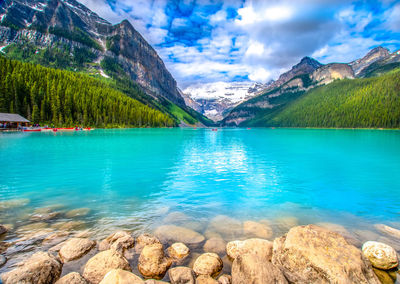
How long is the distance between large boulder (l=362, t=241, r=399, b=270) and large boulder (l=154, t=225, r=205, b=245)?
7792mm

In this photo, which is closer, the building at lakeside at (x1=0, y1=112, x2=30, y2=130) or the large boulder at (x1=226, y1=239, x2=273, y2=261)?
the large boulder at (x1=226, y1=239, x2=273, y2=261)

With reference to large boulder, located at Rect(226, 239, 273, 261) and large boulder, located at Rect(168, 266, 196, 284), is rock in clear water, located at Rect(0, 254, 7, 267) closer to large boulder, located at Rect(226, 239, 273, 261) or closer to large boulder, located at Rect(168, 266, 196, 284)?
large boulder, located at Rect(168, 266, 196, 284)

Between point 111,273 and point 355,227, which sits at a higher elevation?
point 111,273

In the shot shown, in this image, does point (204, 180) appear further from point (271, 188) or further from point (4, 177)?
point (4, 177)

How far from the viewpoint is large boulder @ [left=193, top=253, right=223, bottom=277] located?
8.70 m

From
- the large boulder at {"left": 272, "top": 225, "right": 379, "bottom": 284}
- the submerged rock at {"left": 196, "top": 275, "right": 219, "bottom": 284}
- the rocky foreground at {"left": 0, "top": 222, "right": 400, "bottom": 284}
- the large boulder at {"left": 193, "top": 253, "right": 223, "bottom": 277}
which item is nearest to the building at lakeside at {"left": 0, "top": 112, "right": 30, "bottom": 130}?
the rocky foreground at {"left": 0, "top": 222, "right": 400, "bottom": 284}

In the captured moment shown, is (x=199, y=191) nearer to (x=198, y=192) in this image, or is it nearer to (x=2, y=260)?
(x=198, y=192)

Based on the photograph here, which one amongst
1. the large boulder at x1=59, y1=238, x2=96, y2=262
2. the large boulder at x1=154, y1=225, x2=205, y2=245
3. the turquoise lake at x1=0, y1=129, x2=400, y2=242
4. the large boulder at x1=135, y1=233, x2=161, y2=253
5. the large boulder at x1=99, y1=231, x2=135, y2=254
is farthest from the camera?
the turquoise lake at x1=0, y1=129, x2=400, y2=242

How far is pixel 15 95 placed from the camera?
116m

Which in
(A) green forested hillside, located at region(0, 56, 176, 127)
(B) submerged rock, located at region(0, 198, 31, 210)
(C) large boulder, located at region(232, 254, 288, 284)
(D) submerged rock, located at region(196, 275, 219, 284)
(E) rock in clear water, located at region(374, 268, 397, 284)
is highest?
(A) green forested hillside, located at region(0, 56, 176, 127)

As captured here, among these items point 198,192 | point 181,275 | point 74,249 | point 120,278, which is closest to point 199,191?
point 198,192

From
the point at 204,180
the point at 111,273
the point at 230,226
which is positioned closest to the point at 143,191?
the point at 204,180

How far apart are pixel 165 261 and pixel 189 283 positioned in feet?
5.82

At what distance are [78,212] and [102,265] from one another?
9009mm
